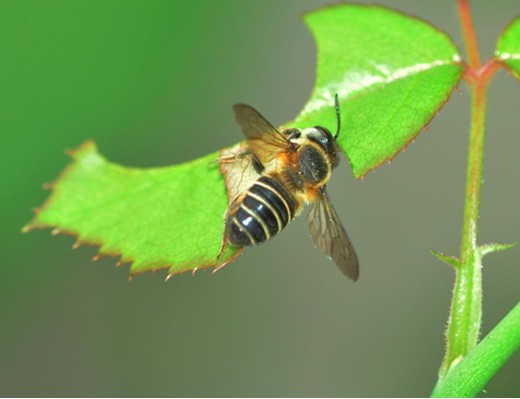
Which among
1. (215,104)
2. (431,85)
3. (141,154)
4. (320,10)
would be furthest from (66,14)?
(431,85)

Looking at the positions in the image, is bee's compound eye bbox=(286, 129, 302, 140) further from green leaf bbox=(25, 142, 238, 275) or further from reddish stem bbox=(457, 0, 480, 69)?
reddish stem bbox=(457, 0, 480, 69)

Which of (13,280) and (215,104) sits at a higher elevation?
(215,104)

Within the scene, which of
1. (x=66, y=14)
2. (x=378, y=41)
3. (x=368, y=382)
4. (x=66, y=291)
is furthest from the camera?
(x=368, y=382)

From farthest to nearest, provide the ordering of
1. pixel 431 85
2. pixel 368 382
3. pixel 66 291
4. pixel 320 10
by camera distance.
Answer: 1. pixel 368 382
2. pixel 66 291
3. pixel 320 10
4. pixel 431 85

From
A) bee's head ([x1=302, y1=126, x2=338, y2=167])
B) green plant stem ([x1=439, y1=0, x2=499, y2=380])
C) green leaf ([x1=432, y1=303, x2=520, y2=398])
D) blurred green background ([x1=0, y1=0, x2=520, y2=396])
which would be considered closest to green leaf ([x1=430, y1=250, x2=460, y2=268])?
green plant stem ([x1=439, y1=0, x2=499, y2=380])

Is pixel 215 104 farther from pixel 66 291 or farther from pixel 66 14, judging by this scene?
pixel 66 291

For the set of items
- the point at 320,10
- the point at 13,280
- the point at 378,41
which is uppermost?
the point at 13,280

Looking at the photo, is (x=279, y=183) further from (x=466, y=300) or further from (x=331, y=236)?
(x=466, y=300)

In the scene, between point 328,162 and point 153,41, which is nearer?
point 328,162
